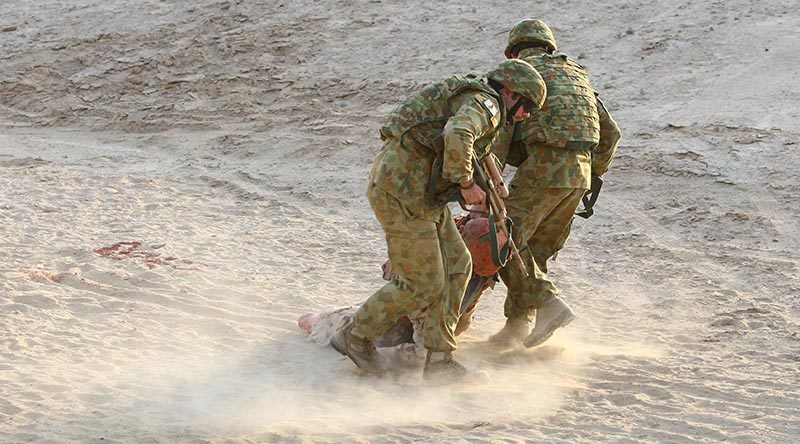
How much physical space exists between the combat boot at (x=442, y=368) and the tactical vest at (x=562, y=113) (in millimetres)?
1383

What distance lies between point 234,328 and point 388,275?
3.64 ft

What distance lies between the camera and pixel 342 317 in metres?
7.05

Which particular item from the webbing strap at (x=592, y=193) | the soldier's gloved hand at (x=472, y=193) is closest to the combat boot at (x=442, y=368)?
the soldier's gloved hand at (x=472, y=193)

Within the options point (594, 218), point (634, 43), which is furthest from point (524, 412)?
point (634, 43)

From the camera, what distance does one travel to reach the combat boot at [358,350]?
6559 millimetres

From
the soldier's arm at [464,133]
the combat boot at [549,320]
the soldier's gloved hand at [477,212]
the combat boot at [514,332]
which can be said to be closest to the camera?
the soldier's arm at [464,133]

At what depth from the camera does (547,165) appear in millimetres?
6840

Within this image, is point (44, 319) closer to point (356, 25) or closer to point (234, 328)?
point (234, 328)

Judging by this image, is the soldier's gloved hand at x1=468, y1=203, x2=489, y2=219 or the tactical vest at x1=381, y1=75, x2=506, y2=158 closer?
the tactical vest at x1=381, y1=75, x2=506, y2=158

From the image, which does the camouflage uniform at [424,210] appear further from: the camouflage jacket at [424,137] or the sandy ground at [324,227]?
the sandy ground at [324,227]

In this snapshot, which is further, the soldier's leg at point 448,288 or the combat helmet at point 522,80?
the soldier's leg at point 448,288

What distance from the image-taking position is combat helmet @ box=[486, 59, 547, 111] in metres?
6.08

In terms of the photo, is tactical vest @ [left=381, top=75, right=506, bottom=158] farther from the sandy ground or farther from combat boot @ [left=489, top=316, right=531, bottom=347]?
combat boot @ [left=489, top=316, right=531, bottom=347]

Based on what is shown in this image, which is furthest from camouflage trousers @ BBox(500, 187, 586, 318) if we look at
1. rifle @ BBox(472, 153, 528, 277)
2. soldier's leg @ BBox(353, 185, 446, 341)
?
soldier's leg @ BBox(353, 185, 446, 341)
